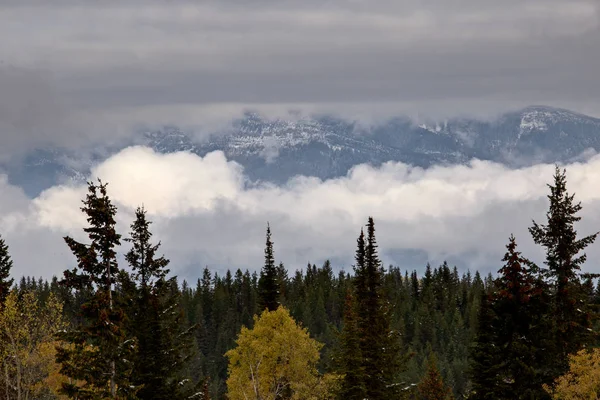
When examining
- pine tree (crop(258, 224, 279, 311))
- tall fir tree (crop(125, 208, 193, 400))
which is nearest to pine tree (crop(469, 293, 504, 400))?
tall fir tree (crop(125, 208, 193, 400))

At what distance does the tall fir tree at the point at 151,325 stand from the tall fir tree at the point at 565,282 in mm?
25308

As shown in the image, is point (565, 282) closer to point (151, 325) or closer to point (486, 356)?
point (486, 356)

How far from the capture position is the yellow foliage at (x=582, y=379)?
48438 mm

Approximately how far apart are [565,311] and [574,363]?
5209mm

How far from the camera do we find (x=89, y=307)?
46688 millimetres

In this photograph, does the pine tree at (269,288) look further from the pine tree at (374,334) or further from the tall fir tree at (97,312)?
the tall fir tree at (97,312)

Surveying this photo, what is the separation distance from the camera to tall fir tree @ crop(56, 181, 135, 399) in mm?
46594

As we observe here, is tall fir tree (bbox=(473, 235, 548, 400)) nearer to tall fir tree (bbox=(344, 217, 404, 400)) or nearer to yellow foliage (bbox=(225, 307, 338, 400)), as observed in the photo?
tall fir tree (bbox=(344, 217, 404, 400))

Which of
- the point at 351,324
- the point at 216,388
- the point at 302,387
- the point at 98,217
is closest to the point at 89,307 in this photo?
the point at 98,217

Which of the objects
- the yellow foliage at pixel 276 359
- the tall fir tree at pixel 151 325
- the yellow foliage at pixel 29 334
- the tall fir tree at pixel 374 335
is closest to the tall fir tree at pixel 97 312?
the yellow foliage at pixel 29 334

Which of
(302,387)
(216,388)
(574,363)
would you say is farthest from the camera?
(216,388)

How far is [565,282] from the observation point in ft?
178

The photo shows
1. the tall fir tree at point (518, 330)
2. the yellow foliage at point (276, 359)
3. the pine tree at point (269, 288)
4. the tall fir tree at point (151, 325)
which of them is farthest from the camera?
the pine tree at point (269, 288)

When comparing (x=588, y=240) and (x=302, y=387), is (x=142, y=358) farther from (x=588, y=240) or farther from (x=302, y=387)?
(x=588, y=240)
